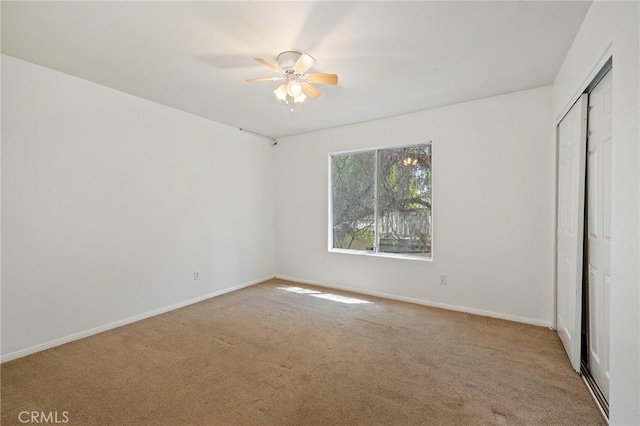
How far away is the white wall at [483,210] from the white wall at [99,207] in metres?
2.11

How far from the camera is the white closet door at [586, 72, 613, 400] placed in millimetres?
1720

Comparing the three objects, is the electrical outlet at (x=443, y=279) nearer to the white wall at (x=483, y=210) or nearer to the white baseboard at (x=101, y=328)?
the white wall at (x=483, y=210)

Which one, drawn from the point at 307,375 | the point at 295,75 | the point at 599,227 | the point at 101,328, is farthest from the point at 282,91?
the point at 101,328

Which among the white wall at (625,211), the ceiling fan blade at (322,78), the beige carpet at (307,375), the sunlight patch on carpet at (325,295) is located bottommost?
the sunlight patch on carpet at (325,295)

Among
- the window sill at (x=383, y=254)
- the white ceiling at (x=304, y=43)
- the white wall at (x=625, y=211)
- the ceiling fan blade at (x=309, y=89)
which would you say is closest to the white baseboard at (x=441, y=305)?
the window sill at (x=383, y=254)

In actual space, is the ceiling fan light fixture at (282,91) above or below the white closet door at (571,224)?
above

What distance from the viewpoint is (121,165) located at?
3051 mm

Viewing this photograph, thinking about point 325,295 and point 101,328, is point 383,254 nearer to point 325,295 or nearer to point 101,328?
point 325,295

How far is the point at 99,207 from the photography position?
288 centimetres

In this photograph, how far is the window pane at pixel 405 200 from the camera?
12.4 ft

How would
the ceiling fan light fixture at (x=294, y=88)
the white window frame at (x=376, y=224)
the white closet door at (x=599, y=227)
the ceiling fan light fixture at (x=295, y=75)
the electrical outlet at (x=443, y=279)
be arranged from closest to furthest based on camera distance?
the white closet door at (x=599, y=227), the ceiling fan light fixture at (x=295, y=75), the ceiling fan light fixture at (x=294, y=88), the electrical outlet at (x=443, y=279), the white window frame at (x=376, y=224)

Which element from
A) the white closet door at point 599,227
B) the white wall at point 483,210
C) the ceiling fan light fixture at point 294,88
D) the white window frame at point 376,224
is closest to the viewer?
the white closet door at point 599,227

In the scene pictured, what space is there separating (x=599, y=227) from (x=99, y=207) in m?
4.28

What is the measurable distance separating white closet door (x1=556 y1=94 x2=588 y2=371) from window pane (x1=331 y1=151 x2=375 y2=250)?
2181 mm
